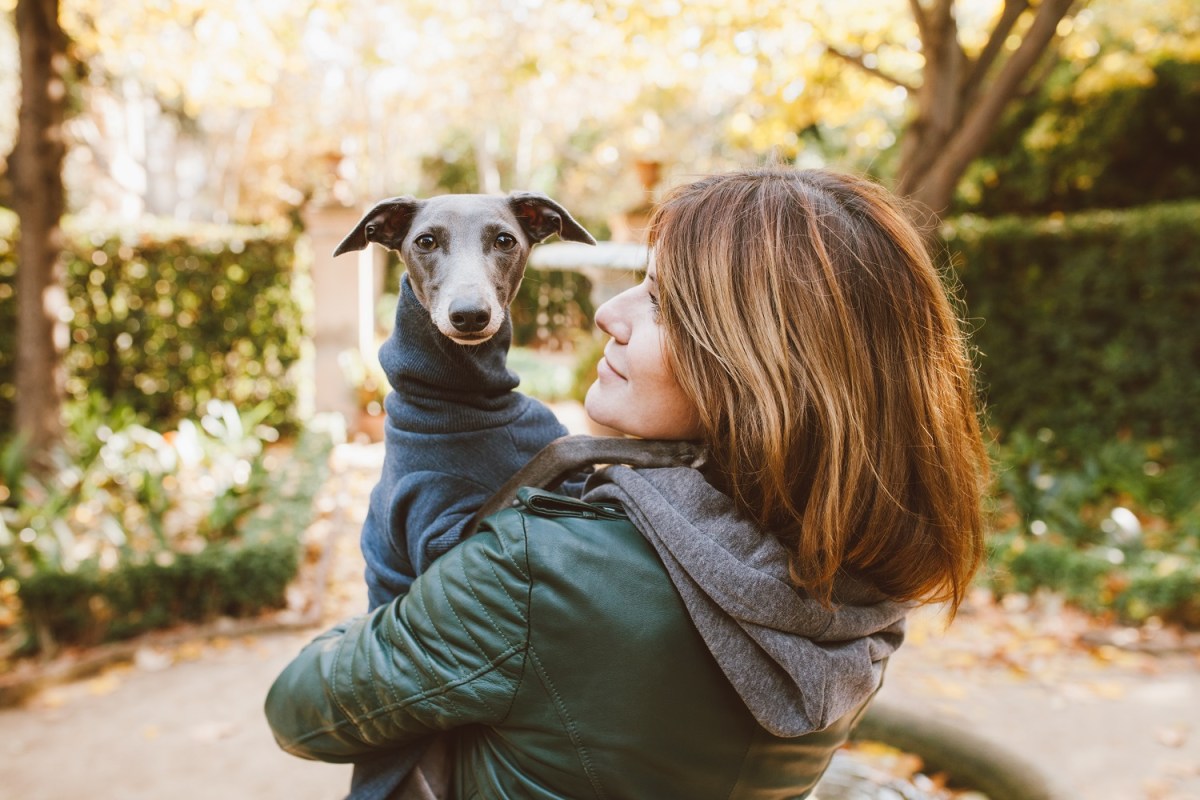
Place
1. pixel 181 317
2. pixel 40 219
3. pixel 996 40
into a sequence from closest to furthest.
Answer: pixel 996 40 < pixel 40 219 < pixel 181 317

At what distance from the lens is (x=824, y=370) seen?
117 cm

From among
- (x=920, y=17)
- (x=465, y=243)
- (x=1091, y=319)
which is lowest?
(x=1091, y=319)

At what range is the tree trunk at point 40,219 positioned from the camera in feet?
19.7

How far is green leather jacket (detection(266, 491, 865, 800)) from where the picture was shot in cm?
109

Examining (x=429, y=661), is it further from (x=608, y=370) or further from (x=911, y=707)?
(x=911, y=707)

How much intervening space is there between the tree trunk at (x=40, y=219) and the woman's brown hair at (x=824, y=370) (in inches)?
254

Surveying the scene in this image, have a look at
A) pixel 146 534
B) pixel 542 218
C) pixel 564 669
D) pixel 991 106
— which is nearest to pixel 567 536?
pixel 564 669

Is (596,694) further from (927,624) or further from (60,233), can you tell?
(60,233)

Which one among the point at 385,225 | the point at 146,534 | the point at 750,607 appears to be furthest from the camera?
the point at 146,534

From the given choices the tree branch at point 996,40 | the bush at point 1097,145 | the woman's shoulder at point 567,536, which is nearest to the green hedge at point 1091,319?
the tree branch at point 996,40

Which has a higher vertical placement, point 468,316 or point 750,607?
point 468,316

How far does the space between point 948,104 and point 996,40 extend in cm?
53

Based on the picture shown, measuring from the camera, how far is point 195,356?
9133 mm

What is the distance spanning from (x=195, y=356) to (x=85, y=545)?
450 cm
